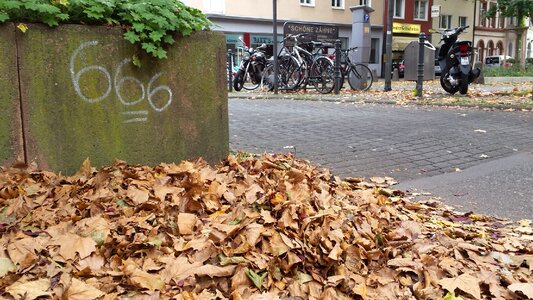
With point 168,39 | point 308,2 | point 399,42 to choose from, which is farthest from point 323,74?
point 399,42

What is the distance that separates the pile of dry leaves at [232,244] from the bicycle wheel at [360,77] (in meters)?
11.0

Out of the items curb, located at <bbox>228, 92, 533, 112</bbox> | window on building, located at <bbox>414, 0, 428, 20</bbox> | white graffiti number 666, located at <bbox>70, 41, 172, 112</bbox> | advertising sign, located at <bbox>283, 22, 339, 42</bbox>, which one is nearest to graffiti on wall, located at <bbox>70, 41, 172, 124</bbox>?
white graffiti number 666, located at <bbox>70, 41, 172, 112</bbox>

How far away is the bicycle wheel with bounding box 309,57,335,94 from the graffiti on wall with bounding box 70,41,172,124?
9728mm

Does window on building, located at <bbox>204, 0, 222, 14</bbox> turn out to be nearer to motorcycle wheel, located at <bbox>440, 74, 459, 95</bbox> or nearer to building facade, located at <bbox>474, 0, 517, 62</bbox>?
motorcycle wheel, located at <bbox>440, 74, 459, 95</bbox>

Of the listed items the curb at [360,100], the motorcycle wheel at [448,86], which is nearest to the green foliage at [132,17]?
the curb at [360,100]

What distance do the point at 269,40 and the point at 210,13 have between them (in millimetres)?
5039

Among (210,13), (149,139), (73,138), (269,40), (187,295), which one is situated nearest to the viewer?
(187,295)

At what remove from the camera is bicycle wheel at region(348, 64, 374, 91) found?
14125 millimetres

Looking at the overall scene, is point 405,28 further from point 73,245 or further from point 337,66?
point 73,245

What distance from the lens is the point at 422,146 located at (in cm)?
580

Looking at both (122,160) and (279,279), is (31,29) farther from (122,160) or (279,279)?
(279,279)

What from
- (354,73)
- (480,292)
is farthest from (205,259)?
(354,73)

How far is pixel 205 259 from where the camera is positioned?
2.30 meters

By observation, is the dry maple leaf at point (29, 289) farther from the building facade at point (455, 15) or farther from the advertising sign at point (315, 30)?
the building facade at point (455, 15)
